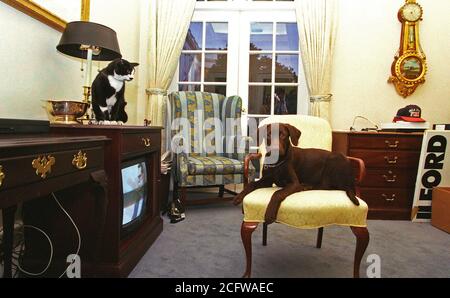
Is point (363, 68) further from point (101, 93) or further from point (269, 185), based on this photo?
point (101, 93)

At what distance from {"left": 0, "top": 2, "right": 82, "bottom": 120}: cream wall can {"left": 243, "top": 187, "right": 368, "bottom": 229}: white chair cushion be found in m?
1.48

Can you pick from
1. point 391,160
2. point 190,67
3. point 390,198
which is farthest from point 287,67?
point 390,198

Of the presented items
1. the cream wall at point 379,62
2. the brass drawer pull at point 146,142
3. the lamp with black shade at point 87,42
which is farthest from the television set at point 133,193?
the cream wall at point 379,62

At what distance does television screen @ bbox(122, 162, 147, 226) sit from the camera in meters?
2.04

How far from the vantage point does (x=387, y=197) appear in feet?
10.7

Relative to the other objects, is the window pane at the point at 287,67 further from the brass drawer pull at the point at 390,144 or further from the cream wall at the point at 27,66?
the cream wall at the point at 27,66

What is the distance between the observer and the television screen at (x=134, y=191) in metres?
2.04

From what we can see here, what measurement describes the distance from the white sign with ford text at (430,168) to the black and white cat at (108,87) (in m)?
2.77

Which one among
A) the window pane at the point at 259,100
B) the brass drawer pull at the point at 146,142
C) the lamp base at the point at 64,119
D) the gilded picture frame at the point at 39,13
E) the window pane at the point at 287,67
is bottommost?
the brass drawer pull at the point at 146,142

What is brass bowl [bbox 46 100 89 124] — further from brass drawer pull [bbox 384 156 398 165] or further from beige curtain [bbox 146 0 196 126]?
brass drawer pull [bbox 384 156 398 165]

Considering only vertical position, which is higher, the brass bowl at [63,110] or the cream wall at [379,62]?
the cream wall at [379,62]

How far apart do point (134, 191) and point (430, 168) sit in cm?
275

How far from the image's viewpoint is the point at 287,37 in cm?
406
